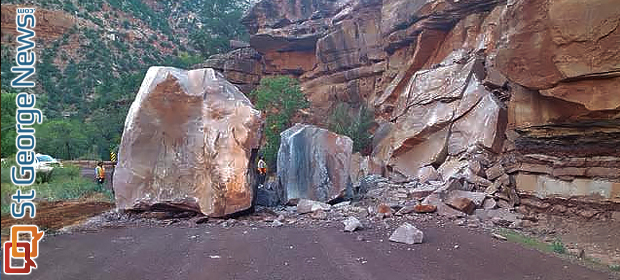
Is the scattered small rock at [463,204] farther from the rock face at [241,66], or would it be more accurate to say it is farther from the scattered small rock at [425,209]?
the rock face at [241,66]

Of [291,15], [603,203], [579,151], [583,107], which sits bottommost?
[603,203]

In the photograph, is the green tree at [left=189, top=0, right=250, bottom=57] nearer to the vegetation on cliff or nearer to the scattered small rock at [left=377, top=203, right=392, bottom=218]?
the vegetation on cliff

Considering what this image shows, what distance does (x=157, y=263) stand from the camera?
6.06 m

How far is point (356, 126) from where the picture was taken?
23000mm

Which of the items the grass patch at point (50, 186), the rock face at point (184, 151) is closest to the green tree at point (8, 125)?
the grass patch at point (50, 186)

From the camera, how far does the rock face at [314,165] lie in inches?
521

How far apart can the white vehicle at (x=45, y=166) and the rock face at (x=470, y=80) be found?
833cm

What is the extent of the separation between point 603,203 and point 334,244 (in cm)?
541

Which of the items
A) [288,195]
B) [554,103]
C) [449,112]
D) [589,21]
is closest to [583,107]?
[554,103]

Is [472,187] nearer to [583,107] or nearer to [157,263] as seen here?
[583,107]

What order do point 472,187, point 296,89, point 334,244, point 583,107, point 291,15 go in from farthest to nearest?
point 291,15
point 296,89
point 472,187
point 583,107
point 334,244

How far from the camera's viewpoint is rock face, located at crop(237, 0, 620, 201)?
28.0 feet

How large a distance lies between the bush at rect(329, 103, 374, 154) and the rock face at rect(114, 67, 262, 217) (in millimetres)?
12361

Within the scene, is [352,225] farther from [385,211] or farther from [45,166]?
[45,166]
